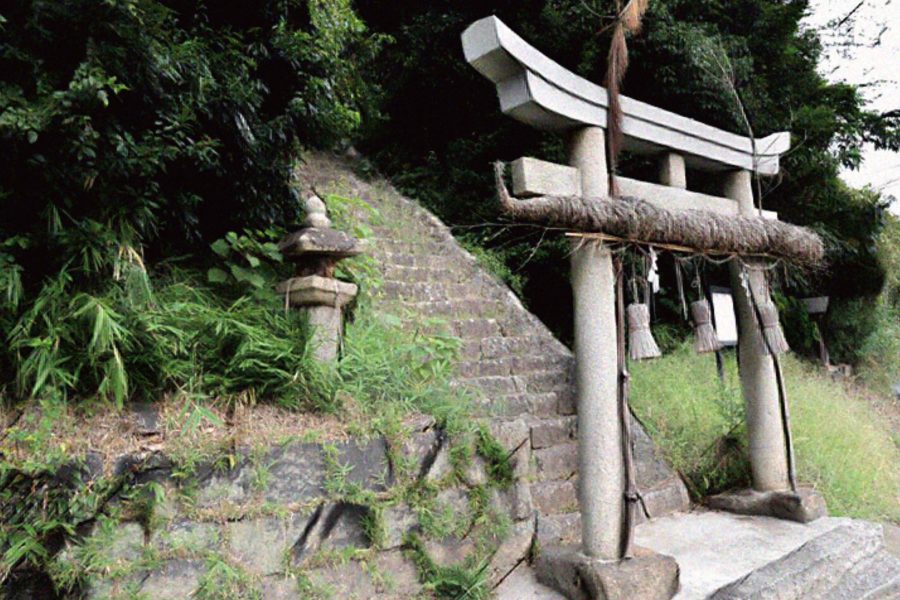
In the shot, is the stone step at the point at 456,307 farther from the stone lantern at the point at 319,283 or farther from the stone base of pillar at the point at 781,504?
the stone base of pillar at the point at 781,504

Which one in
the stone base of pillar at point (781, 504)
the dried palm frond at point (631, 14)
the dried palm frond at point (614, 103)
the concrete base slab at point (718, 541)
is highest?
the dried palm frond at point (631, 14)

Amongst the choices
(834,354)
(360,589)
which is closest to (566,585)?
(360,589)

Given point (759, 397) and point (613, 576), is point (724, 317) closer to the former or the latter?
point (759, 397)

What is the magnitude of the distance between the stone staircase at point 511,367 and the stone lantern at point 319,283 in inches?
Answer: 46.4

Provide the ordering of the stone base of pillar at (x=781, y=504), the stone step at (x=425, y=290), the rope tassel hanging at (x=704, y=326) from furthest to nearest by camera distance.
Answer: the stone step at (x=425, y=290)
the stone base of pillar at (x=781, y=504)
the rope tassel hanging at (x=704, y=326)

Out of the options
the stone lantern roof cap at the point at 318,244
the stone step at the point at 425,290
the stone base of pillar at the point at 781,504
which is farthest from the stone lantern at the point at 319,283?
the stone base of pillar at the point at 781,504

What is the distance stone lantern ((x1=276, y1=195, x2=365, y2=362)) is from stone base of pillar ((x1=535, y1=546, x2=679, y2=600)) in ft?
5.61

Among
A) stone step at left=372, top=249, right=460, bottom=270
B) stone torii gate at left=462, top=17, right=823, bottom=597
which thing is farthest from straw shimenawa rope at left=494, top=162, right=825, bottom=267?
stone step at left=372, top=249, right=460, bottom=270

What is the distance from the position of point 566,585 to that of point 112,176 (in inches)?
121

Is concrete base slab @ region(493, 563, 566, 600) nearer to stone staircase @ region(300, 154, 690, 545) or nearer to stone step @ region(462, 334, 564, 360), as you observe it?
stone staircase @ region(300, 154, 690, 545)

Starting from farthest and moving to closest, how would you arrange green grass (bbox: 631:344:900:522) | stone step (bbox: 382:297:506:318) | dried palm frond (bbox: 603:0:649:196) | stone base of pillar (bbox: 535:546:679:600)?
stone step (bbox: 382:297:506:318) < green grass (bbox: 631:344:900:522) < dried palm frond (bbox: 603:0:649:196) < stone base of pillar (bbox: 535:546:679:600)

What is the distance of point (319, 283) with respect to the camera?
3205 millimetres

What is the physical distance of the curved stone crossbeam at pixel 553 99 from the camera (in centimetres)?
309

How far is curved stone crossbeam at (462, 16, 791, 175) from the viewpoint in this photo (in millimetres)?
3086
